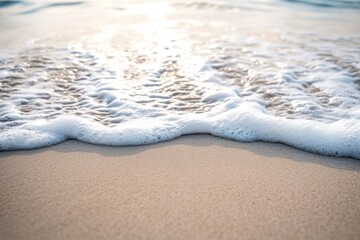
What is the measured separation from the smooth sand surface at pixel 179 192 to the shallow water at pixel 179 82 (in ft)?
0.55

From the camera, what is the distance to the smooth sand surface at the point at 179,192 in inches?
54.7

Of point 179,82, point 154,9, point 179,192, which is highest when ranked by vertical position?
point 154,9

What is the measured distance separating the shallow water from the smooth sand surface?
0.55ft

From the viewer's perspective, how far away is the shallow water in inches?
86.7

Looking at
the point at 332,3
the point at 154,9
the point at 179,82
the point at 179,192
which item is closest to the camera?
the point at 179,192

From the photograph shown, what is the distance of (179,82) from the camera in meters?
3.11

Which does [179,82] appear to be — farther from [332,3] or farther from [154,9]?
[332,3]

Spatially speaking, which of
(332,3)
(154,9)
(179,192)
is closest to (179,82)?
(179,192)

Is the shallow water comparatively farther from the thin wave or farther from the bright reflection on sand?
the thin wave

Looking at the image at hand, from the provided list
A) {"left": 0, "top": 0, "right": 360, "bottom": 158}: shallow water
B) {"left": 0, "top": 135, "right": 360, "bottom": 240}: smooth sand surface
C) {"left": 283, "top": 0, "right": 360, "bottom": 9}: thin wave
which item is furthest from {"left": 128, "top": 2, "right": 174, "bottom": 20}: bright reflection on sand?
{"left": 0, "top": 135, "right": 360, "bottom": 240}: smooth sand surface

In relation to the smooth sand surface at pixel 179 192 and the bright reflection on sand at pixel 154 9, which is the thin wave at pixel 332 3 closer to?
the bright reflection on sand at pixel 154 9

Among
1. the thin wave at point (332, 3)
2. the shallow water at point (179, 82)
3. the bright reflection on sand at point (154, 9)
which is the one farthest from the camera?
the thin wave at point (332, 3)

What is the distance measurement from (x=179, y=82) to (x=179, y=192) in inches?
64.9

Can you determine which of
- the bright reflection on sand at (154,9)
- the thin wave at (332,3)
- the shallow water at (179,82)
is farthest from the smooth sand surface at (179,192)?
the thin wave at (332,3)
